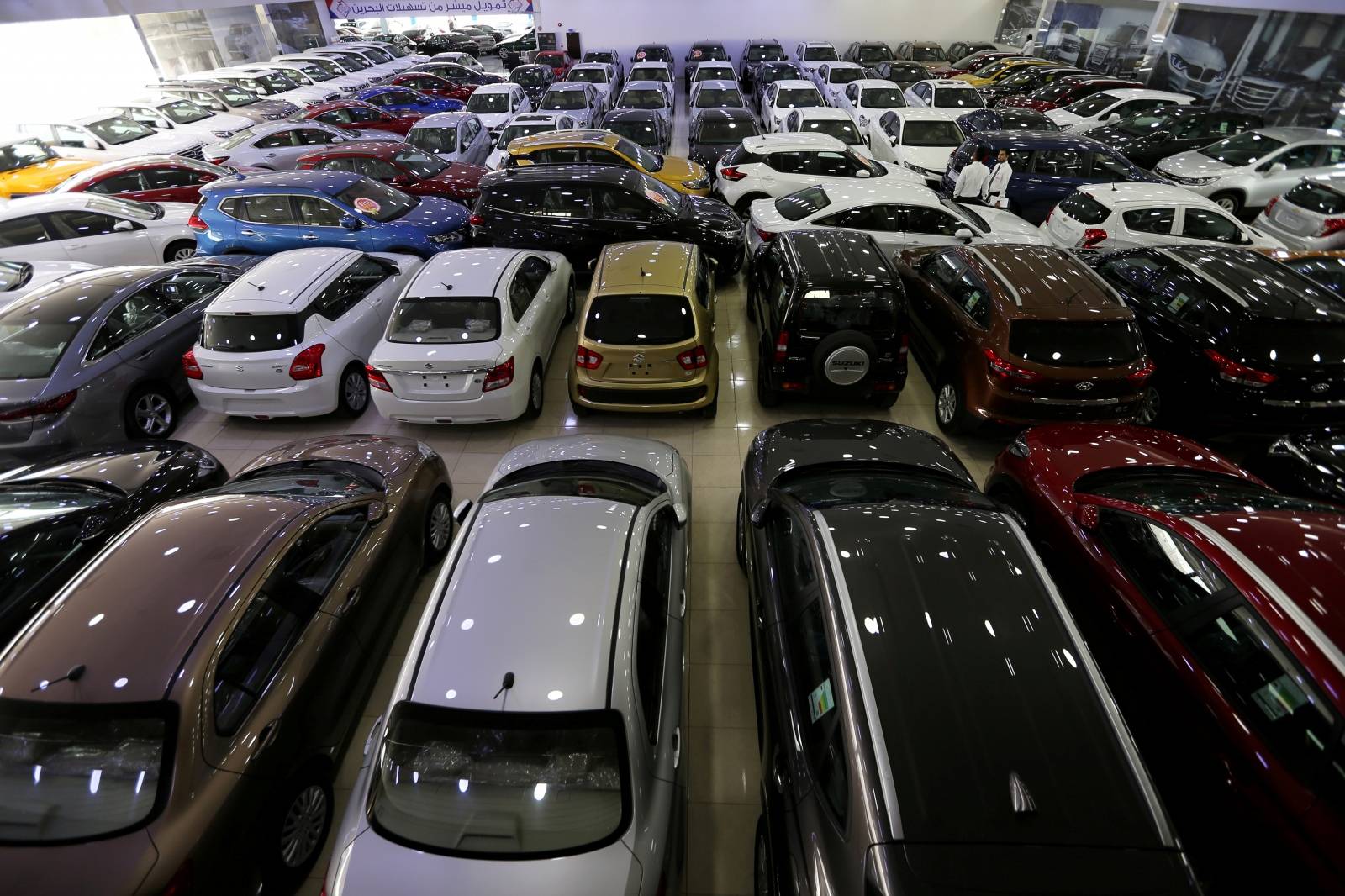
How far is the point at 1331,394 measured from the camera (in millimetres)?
5066

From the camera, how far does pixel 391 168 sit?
30.8 ft

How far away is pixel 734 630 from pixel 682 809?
1454 millimetres

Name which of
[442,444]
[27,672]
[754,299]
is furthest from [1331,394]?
[27,672]

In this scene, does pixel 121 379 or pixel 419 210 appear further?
pixel 419 210

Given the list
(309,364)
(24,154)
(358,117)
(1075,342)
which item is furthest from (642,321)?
(24,154)

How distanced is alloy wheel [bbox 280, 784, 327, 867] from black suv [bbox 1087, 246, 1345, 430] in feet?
23.4

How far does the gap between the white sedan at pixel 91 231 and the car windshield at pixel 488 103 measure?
22.8 ft

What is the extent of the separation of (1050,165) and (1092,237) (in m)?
2.39

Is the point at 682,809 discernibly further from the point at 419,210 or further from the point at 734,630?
the point at 419,210

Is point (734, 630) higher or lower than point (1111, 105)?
lower

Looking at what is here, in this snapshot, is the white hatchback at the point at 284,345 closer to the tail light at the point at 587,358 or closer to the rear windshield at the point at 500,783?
the tail light at the point at 587,358

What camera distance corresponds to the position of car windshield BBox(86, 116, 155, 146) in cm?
1134

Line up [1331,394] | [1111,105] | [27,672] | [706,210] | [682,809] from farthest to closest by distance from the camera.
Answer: [1111,105]
[706,210]
[1331,394]
[682,809]
[27,672]

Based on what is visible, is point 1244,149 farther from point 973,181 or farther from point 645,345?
point 645,345
